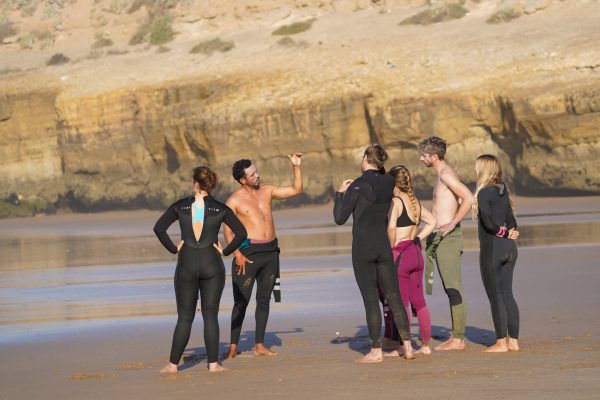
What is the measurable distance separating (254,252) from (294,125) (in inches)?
1056

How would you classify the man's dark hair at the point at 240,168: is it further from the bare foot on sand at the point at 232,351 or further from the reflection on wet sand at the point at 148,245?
the reflection on wet sand at the point at 148,245

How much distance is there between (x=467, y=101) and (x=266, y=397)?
88.9 feet

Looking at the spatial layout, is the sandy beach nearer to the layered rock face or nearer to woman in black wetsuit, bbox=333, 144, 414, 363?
woman in black wetsuit, bbox=333, 144, 414, 363

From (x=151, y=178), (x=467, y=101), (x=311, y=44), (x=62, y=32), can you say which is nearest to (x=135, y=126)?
(x=151, y=178)

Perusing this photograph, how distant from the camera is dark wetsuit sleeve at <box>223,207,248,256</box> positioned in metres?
9.40

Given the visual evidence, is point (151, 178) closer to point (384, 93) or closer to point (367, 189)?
point (384, 93)

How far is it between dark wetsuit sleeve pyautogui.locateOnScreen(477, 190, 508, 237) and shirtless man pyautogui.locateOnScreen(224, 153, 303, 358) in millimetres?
1547

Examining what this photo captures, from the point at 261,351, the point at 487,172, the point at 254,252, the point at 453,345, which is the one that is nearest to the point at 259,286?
the point at 254,252

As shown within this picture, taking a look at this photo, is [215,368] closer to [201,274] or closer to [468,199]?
[201,274]

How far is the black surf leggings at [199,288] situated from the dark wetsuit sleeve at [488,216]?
6.36ft

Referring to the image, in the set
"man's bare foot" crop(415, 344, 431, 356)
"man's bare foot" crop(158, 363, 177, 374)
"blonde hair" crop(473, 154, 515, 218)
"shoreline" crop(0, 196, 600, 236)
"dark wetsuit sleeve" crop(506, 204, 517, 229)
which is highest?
"blonde hair" crop(473, 154, 515, 218)

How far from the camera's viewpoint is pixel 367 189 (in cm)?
940

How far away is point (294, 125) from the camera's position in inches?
1454

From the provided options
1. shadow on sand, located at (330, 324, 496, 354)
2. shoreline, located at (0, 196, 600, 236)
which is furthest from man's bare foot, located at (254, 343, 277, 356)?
shoreline, located at (0, 196, 600, 236)
